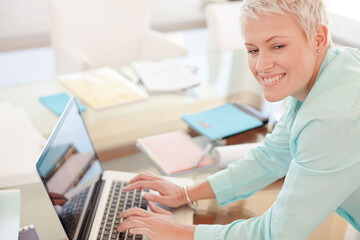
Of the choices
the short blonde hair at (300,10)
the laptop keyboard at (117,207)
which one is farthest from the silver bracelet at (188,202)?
the short blonde hair at (300,10)

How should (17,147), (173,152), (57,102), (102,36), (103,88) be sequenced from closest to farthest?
(17,147)
(173,152)
(57,102)
(103,88)
(102,36)

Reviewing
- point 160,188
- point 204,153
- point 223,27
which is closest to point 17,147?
point 160,188

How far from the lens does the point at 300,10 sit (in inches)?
37.9

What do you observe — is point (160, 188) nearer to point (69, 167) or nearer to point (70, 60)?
point (69, 167)

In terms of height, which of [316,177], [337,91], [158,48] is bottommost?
[158,48]

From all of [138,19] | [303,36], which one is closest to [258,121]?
[303,36]

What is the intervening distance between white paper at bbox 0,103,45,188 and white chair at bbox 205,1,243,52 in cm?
149

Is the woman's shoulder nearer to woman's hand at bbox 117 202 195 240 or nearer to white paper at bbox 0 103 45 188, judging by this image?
woman's hand at bbox 117 202 195 240

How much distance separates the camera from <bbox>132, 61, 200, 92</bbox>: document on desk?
203cm

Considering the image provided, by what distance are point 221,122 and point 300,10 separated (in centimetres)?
83

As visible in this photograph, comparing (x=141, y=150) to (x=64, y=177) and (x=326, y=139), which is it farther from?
(x=326, y=139)

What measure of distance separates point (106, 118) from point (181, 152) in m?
0.40

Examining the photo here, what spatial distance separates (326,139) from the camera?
92cm

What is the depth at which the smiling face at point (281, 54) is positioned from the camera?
0.99 metres
